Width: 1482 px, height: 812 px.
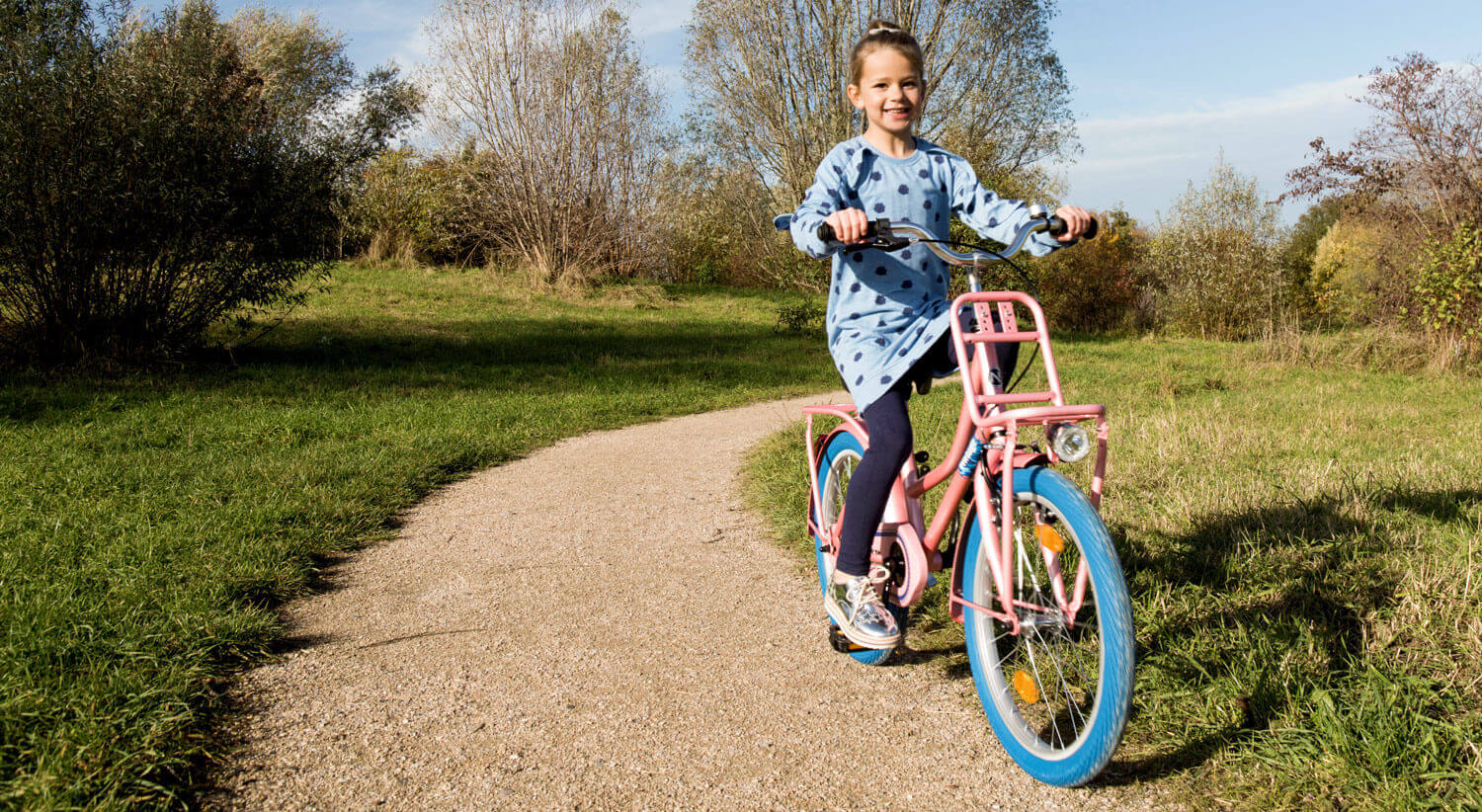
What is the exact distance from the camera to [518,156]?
63.6 feet

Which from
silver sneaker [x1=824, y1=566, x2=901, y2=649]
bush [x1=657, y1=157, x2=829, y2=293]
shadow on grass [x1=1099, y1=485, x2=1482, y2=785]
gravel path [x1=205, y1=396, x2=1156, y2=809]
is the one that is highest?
bush [x1=657, y1=157, x2=829, y2=293]

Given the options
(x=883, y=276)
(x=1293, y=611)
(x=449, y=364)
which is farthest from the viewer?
(x=449, y=364)

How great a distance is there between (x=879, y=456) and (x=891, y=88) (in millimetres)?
1094

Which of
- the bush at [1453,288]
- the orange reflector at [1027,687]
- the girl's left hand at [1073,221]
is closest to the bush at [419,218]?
the bush at [1453,288]

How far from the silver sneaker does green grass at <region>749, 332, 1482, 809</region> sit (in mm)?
461

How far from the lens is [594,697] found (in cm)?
290

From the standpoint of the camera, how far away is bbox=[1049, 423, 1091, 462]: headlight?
84.3 inches

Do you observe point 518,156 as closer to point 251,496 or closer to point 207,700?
point 251,496

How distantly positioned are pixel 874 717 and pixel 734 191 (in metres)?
22.9

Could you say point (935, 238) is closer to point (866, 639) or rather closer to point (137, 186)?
point (866, 639)

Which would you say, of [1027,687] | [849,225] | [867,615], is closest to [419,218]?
[867,615]

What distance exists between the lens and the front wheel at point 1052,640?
206cm

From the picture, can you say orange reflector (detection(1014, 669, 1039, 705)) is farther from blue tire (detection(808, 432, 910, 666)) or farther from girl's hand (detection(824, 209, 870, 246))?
girl's hand (detection(824, 209, 870, 246))

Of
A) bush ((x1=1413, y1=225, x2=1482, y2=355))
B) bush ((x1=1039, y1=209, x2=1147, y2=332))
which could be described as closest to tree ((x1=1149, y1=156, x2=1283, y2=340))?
bush ((x1=1039, y1=209, x2=1147, y2=332))
